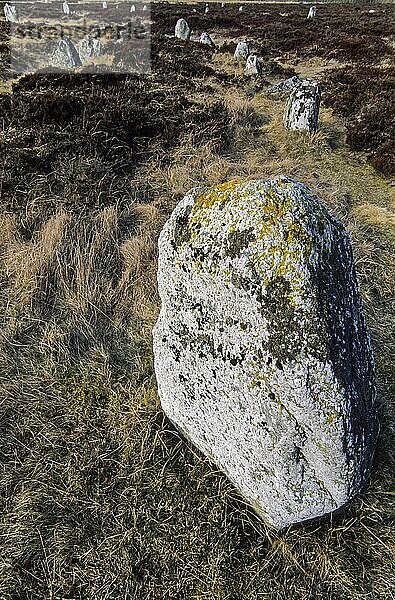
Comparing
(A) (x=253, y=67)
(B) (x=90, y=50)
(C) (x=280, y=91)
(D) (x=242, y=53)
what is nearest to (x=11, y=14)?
(B) (x=90, y=50)

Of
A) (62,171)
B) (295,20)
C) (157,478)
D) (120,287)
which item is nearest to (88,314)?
(120,287)

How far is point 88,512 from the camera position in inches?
116

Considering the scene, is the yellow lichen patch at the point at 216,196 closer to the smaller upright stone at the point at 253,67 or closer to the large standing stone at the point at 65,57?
the smaller upright stone at the point at 253,67

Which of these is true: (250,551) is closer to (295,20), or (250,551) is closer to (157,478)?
(157,478)

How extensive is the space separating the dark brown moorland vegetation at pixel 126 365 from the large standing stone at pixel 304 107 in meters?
0.30

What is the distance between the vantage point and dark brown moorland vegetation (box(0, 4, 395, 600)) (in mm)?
2711

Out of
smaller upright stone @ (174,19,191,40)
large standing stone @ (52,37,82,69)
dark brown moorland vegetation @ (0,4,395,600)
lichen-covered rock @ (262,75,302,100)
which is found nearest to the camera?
dark brown moorland vegetation @ (0,4,395,600)

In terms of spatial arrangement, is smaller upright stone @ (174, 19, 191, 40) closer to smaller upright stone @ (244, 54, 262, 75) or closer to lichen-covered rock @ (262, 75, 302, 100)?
smaller upright stone @ (244, 54, 262, 75)

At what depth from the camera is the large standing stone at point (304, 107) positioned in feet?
29.5

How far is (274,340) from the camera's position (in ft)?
7.65

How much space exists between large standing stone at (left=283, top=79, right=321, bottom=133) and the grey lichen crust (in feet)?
24.1

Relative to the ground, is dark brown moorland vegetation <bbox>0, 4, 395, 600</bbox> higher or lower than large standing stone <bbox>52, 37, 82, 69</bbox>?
lower

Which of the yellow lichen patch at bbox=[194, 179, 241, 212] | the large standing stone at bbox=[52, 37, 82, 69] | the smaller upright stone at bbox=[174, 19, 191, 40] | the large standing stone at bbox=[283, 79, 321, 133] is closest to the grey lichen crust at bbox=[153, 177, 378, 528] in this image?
the yellow lichen patch at bbox=[194, 179, 241, 212]

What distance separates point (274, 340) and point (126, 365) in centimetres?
196
